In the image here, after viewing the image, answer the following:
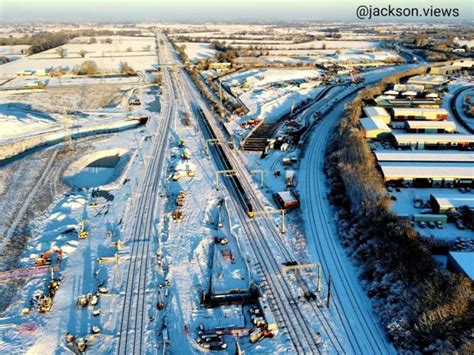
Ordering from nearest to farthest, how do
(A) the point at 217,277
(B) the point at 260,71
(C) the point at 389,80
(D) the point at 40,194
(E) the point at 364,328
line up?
(E) the point at 364,328 → (A) the point at 217,277 → (D) the point at 40,194 → (C) the point at 389,80 → (B) the point at 260,71

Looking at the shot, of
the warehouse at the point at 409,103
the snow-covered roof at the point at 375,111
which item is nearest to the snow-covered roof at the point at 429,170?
the snow-covered roof at the point at 375,111

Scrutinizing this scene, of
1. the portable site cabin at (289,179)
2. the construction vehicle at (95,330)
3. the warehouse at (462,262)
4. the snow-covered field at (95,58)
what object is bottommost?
the construction vehicle at (95,330)

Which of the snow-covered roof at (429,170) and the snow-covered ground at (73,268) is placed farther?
the snow-covered roof at (429,170)

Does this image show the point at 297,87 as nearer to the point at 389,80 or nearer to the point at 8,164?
the point at 389,80

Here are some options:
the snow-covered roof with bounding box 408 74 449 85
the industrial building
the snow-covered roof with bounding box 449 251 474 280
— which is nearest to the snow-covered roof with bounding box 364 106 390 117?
the industrial building

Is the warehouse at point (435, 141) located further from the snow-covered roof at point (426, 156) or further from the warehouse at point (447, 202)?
the warehouse at point (447, 202)

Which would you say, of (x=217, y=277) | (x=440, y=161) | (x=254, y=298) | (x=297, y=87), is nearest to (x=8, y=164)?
(x=217, y=277)

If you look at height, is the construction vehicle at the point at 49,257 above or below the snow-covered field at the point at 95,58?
below
